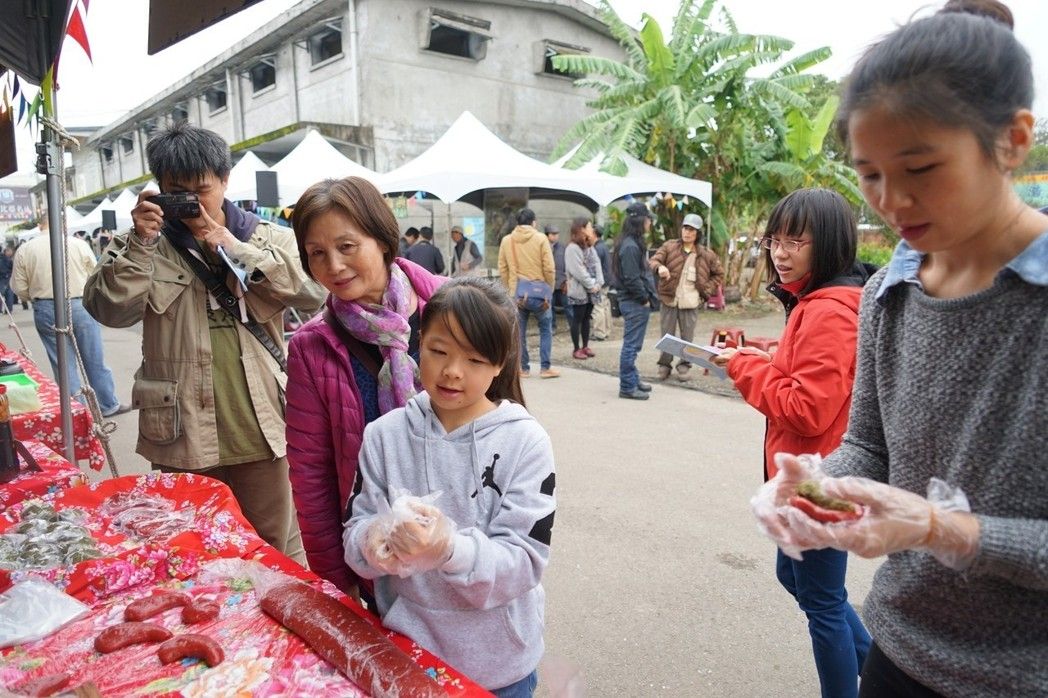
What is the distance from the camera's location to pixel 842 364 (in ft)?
6.51

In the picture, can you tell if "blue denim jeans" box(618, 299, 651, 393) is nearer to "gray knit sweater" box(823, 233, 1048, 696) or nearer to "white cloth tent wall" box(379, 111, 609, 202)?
"white cloth tent wall" box(379, 111, 609, 202)

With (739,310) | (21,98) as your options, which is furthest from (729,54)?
(21,98)

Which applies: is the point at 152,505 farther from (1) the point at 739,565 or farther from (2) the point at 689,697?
(1) the point at 739,565

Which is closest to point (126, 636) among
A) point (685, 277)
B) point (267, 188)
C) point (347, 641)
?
point (347, 641)

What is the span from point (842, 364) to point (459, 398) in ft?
3.91

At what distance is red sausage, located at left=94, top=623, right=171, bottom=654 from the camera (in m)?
1.47

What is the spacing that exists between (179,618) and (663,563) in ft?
8.32

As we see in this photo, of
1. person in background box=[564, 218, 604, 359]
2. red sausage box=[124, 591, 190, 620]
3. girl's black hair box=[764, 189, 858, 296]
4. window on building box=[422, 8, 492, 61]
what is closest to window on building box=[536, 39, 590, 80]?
window on building box=[422, 8, 492, 61]

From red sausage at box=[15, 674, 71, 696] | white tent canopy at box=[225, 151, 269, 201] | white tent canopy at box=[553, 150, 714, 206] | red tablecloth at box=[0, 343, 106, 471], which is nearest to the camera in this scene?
red sausage at box=[15, 674, 71, 696]

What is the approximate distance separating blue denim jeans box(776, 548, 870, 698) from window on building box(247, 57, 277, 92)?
2039cm

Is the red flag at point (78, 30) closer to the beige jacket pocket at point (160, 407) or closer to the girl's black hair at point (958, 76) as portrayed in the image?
the beige jacket pocket at point (160, 407)

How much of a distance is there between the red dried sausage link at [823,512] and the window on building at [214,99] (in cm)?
2400

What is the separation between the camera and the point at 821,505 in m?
0.97

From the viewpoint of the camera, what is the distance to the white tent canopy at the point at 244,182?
36.0ft
